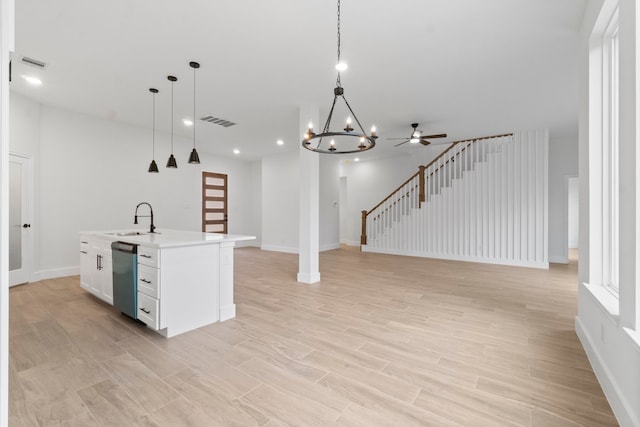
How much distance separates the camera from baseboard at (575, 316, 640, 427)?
163cm

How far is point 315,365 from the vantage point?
238 centimetres

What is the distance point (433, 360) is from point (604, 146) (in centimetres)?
234

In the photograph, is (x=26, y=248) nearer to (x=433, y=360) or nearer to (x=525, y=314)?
(x=433, y=360)

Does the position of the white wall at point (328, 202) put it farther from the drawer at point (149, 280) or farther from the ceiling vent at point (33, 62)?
the ceiling vent at point (33, 62)

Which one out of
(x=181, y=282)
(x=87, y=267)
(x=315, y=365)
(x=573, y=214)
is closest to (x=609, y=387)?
(x=315, y=365)

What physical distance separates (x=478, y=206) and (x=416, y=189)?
5.42 feet

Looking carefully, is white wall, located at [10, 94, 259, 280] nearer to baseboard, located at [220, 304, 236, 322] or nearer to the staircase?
baseboard, located at [220, 304, 236, 322]

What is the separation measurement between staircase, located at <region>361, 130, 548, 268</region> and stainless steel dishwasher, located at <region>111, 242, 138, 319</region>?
6858mm

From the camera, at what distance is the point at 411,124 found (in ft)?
19.8

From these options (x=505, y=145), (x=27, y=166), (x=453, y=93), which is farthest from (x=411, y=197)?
(x=27, y=166)

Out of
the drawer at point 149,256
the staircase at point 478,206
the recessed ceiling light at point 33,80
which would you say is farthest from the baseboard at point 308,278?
the recessed ceiling light at point 33,80

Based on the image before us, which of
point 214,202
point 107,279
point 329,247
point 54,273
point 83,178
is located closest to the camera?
point 107,279

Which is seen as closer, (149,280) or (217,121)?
(149,280)

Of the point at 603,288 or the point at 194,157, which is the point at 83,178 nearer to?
the point at 194,157
